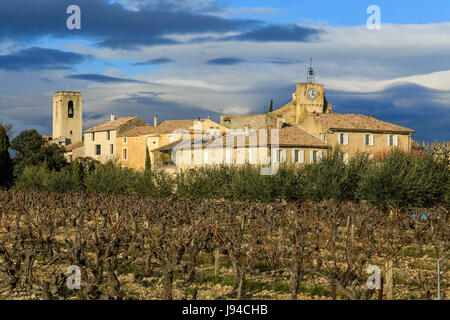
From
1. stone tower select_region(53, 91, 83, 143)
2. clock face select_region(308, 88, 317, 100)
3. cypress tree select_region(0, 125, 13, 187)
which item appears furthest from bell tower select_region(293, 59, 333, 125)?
stone tower select_region(53, 91, 83, 143)

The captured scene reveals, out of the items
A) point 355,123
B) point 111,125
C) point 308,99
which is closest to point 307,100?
point 308,99

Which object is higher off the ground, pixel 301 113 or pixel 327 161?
pixel 301 113

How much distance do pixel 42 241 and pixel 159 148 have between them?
50589 millimetres

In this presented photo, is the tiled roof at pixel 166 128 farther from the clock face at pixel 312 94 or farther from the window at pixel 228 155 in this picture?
the window at pixel 228 155

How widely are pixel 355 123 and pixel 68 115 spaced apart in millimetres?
65192

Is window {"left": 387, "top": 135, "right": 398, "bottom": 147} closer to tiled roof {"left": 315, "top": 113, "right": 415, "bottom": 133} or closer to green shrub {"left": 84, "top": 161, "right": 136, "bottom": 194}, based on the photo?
tiled roof {"left": 315, "top": 113, "right": 415, "bottom": 133}

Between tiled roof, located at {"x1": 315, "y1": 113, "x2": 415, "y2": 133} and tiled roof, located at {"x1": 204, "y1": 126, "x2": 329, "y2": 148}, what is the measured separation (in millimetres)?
2748

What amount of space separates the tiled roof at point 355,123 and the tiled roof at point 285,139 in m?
2.75

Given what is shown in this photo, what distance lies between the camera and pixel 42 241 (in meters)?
18.8

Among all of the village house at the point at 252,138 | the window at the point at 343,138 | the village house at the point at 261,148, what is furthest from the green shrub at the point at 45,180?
the window at the point at 343,138
